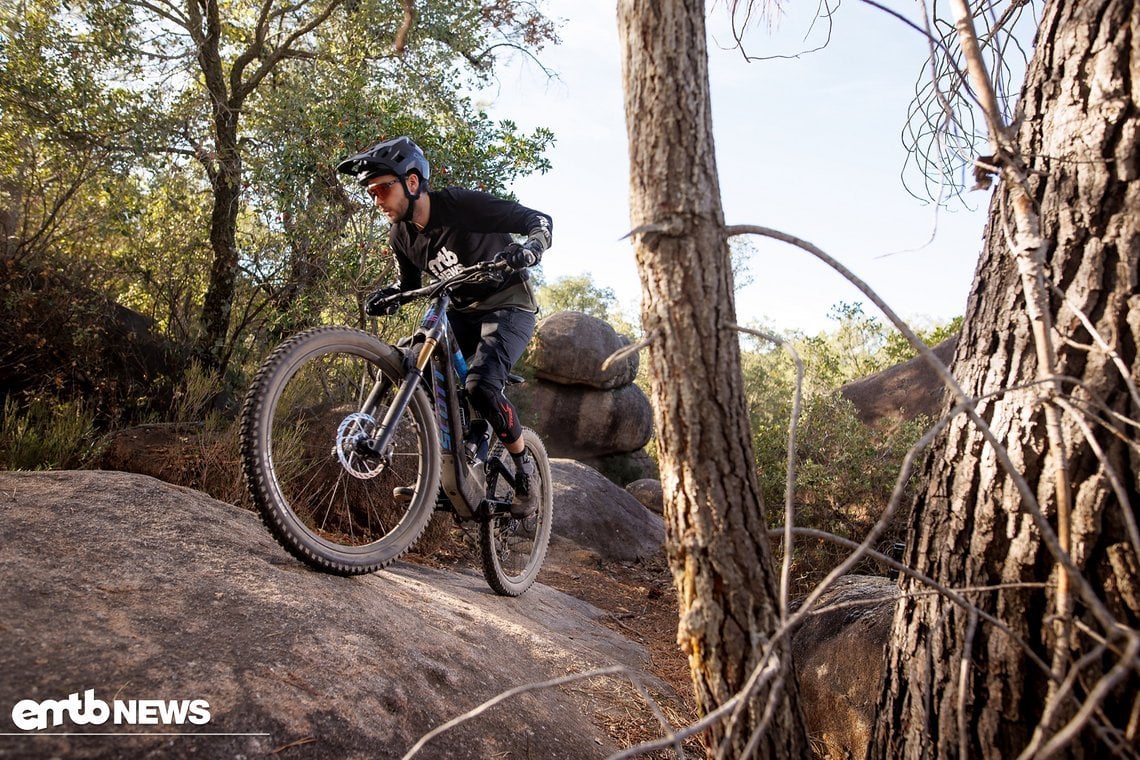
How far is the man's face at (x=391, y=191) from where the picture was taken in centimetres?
393

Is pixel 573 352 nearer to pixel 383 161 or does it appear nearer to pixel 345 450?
pixel 383 161

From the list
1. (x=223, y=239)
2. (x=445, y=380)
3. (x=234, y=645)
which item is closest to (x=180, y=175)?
(x=223, y=239)

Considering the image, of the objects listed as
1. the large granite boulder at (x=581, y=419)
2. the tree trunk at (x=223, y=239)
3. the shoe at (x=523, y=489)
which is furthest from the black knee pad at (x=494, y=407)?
the large granite boulder at (x=581, y=419)

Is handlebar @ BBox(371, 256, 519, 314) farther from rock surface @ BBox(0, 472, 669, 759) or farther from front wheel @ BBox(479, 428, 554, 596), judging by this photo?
rock surface @ BBox(0, 472, 669, 759)

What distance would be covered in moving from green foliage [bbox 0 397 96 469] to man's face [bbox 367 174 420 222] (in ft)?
11.2

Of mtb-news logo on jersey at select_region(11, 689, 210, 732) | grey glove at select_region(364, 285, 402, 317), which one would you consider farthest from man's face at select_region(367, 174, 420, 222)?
mtb-news logo on jersey at select_region(11, 689, 210, 732)

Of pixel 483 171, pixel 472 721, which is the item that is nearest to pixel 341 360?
pixel 483 171

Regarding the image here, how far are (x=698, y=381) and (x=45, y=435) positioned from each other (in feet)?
19.5

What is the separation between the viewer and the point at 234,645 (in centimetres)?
238

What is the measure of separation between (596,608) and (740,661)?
433 cm

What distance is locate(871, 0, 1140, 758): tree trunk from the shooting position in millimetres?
1860

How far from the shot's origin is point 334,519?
5.98 m

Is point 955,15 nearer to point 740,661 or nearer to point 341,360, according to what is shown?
point 740,661

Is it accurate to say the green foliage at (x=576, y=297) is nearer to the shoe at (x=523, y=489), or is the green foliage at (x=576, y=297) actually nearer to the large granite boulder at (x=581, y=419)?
the large granite boulder at (x=581, y=419)
